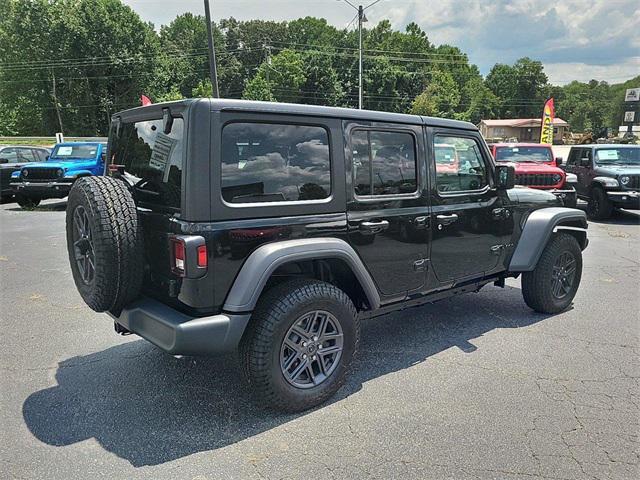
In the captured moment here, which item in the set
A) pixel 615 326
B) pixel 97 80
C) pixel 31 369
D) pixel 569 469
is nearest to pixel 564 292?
pixel 615 326

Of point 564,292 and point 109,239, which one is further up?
point 109,239

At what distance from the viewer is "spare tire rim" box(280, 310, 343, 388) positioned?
309 cm

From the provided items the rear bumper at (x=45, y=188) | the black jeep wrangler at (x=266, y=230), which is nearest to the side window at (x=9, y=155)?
the rear bumper at (x=45, y=188)

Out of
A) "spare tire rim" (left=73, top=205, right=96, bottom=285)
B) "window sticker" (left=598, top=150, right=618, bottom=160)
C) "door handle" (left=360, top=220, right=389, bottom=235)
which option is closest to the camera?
"spare tire rim" (left=73, top=205, right=96, bottom=285)

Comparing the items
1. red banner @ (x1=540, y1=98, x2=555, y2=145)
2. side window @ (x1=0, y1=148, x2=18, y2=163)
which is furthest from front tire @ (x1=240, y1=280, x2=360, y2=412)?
red banner @ (x1=540, y1=98, x2=555, y2=145)

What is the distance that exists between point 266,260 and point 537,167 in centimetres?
1069

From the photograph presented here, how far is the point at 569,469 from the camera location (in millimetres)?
2578

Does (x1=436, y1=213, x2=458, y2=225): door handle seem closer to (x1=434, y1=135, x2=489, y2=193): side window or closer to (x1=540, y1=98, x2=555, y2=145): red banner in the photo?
(x1=434, y1=135, x2=489, y2=193): side window

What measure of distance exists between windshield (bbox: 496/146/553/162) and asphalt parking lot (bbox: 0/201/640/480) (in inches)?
322

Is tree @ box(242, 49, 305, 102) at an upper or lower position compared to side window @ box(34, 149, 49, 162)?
upper

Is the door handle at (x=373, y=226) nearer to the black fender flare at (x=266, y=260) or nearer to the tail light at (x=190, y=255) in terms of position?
the black fender flare at (x=266, y=260)

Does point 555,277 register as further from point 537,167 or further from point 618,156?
point 618,156

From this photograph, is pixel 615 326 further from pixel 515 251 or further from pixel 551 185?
pixel 551 185

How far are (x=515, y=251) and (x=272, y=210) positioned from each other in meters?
2.76
